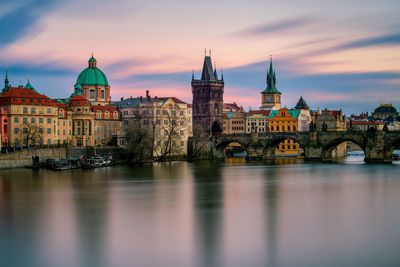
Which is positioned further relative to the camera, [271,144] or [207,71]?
[207,71]

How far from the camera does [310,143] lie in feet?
286

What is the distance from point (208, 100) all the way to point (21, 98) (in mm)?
57500

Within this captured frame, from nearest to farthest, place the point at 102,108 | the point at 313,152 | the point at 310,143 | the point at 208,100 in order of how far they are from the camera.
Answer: the point at 313,152 < the point at 310,143 < the point at 102,108 < the point at 208,100

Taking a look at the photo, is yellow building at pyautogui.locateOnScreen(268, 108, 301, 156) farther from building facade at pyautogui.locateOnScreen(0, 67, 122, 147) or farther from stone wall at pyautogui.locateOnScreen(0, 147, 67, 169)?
stone wall at pyautogui.locateOnScreen(0, 147, 67, 169)

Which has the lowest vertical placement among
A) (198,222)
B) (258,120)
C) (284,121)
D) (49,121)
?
(198,222)

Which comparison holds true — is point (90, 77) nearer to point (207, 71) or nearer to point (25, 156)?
point (207, 71)

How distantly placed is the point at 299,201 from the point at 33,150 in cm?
3884

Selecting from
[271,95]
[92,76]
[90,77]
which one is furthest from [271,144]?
[271,95]

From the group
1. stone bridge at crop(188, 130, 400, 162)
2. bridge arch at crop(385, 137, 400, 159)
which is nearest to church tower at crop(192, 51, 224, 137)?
stone bridge at crop(188, 130, 400, 162)

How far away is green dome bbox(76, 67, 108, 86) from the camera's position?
333 feet

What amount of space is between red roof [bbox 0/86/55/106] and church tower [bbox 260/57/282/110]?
8589cm

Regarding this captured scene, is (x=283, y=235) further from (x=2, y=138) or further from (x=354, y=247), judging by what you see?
(x=2, y=138)

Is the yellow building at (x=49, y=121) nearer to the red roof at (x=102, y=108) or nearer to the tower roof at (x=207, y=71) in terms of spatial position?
the red roof at (x=102, y=108)

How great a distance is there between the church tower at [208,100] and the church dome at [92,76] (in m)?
28.7
